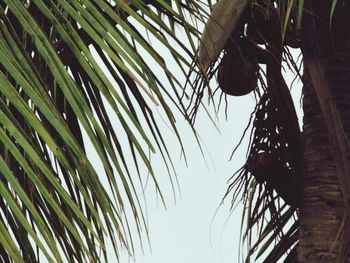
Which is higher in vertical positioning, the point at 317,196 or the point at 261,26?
the point at 261,26

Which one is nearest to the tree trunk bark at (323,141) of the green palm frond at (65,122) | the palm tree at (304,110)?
the palm tree at (304,110)

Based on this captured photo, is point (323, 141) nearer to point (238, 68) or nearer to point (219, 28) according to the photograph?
point (238, 68)

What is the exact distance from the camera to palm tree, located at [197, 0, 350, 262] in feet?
8.02

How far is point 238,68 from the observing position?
8.43 ft

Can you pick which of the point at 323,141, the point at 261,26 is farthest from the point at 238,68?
the point at 323,141

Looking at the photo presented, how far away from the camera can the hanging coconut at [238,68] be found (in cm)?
256

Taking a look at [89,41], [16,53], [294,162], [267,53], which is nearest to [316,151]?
[294,162]

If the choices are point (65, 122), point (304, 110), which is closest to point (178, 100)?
point (65, 122)

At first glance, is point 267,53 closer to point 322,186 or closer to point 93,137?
point 322,186

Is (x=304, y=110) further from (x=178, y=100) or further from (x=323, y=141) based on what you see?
(x=178, y=100)

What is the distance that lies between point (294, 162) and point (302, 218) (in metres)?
0.18

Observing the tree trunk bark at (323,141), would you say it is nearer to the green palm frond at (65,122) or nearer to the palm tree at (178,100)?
the palm tree at (178,100)

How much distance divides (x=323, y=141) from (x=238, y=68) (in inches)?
13.1

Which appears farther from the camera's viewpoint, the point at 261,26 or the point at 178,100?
the point at 261,26
